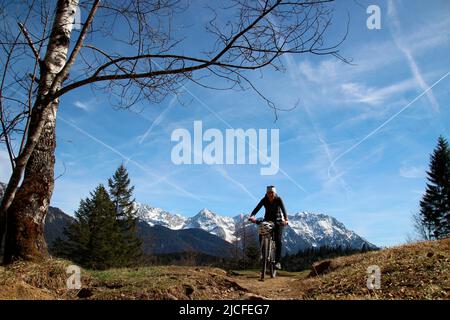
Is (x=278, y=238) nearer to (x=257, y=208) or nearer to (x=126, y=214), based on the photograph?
(x=257, y=208)

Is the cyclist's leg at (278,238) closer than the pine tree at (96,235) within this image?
Result: Yes

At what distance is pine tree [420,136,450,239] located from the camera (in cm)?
6025

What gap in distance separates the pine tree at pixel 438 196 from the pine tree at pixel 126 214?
44565 mm

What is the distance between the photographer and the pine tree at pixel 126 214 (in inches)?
2004

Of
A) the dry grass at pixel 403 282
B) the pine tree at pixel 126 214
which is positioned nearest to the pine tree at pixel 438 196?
the pine tree at pixel 126 214

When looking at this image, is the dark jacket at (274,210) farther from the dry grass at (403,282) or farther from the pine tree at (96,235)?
the pine tree at (96,235)

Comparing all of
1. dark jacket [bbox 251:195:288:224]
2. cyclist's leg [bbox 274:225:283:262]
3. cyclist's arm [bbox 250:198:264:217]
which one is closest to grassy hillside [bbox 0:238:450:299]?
cyclist's leg [bbox 274:225:283:262]

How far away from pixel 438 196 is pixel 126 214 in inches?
1892

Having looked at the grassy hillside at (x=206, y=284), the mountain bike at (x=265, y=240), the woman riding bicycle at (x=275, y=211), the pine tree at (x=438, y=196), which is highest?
the pine tree at (x=438, y=196)

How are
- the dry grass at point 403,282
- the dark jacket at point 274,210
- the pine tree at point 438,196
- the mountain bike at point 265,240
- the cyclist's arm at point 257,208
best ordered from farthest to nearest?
the pine tree at point 438,196
the cyclist's arm at point 257,208
the dark jacket at point 274,210
the mountain bike at point 265,240
the dry grass at point 403,282

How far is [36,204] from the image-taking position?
25.6 feet

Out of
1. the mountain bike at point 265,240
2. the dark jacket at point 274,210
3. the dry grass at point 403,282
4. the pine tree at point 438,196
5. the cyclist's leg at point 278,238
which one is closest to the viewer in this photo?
the dry grass at point 403,282

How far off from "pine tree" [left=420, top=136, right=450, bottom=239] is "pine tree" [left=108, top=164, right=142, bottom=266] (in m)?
44.6
